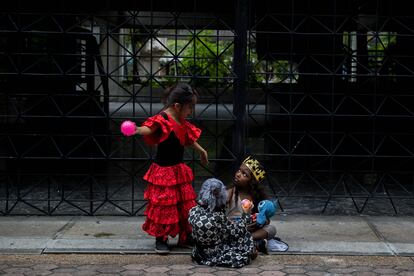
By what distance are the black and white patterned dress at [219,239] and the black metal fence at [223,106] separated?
6.77 feet

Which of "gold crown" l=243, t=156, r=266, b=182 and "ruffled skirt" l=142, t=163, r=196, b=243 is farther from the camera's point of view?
"gold crown" l=243, t=156, r=266, b=182

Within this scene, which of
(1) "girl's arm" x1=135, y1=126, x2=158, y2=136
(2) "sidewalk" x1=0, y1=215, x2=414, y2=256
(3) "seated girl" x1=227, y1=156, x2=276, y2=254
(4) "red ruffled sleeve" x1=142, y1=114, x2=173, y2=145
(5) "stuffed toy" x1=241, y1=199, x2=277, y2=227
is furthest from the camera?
(2) "sidewalk" x1=0, y1=215, x2=414, y2=256

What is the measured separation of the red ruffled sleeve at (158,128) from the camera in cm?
599

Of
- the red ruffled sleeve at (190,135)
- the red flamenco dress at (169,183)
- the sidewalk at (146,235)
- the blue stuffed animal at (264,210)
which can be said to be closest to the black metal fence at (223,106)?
the sidewalk at (146,235)

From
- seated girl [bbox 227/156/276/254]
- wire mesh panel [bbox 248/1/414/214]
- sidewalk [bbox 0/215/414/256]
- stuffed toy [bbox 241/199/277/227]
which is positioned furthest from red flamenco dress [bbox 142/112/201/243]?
wire mesh panel [bbox 248/1/414/214]

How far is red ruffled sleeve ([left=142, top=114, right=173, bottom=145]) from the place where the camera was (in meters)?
5.99

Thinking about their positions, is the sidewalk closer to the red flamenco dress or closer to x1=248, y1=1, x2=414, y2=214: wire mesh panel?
the red flamenco dress

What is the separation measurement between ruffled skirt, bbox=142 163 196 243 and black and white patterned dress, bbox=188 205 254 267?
318 millimetres

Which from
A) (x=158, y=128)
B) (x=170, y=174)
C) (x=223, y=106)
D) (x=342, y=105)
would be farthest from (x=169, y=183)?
(x=342, y=105)

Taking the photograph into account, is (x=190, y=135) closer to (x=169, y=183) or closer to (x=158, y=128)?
(x=158, y=128)

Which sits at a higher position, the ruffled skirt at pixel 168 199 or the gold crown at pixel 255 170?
the gold crown at pixel 255 170

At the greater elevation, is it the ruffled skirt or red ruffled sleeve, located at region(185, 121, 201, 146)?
red ruffled sleeve, located at region(185, 121, 201, 146)

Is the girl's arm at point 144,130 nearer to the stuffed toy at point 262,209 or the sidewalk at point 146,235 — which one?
the stuffed toy at point 262,209

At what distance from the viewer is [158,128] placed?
607 centimetres
